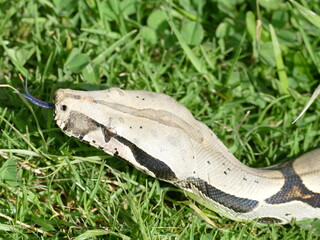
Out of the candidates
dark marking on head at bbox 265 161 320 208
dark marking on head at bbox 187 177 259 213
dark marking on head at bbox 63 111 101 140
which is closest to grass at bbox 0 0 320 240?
dark marking on head at bbox 187 177 259 213

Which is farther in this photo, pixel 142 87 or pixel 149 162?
pixel 142 87

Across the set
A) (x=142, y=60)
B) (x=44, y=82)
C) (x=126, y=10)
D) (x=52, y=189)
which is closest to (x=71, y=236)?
(x=52, y=189)

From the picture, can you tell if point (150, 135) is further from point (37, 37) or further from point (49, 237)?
point (37, 37)

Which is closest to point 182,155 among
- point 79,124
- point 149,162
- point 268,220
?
point 149,162

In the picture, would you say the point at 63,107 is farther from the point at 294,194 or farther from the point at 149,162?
the point at 294,194

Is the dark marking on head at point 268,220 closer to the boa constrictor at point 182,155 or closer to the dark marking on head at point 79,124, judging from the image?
the boa constrictor at point 182,155

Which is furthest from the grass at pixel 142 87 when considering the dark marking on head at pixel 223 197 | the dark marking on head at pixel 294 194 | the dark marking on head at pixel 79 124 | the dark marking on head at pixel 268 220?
the dark marking on head at pixel 79 124

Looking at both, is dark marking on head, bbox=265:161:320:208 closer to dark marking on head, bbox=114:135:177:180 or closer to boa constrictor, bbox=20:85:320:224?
boa constrictor, bbox=20:85:320:224
